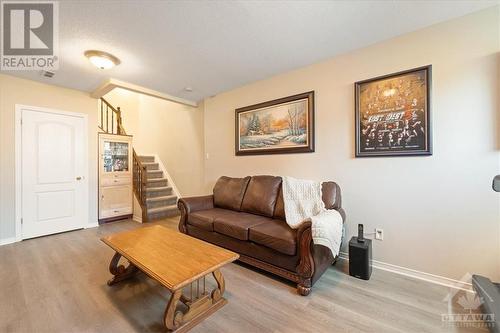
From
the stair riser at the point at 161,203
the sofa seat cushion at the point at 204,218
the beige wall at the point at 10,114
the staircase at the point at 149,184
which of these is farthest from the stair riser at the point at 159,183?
the sofa seat cushion at the point at 204,218

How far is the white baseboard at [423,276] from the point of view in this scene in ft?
6.29

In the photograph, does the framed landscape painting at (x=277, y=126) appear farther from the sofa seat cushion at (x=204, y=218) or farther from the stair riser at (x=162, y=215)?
the stair riser at (x=162, y=215)

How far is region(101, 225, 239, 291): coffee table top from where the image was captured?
1.39 metres

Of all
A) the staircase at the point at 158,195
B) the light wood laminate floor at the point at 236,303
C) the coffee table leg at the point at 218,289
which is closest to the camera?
the light wood laminate floor at the point at 236,303

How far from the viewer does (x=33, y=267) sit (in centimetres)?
233

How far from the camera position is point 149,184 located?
489 cm

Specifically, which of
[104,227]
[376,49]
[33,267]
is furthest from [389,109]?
[104,227]

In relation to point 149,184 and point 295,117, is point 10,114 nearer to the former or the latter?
point 149,184

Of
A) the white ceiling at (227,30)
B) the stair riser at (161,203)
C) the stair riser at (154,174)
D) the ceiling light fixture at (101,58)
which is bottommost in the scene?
the stair riser at (161,203)

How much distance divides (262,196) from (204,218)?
2.61 ft

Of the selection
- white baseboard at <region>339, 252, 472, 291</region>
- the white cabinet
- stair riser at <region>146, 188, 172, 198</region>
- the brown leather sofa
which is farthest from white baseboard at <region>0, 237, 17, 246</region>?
white baseboard at <region>339, 252, 472, 291</region>

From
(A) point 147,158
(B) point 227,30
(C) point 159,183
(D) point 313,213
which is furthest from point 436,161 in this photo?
(A) point 147,158

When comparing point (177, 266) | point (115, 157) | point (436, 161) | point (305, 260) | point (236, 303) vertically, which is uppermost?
point (115, 157)

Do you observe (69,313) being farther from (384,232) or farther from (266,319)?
(384,232)
